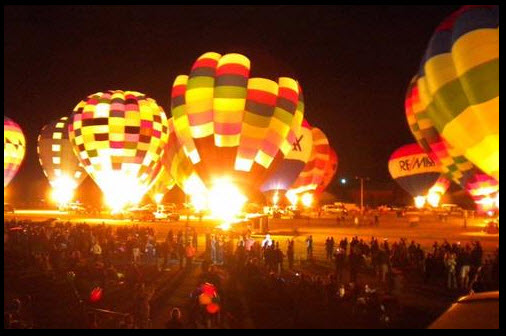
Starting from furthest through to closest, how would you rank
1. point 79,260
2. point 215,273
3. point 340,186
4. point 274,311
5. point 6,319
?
1. point 340,186
2. point 79,260
3. point 215,273
4. point 274,311
5. point 6,319

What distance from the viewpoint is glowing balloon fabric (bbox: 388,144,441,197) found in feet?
105

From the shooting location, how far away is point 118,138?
905 inches

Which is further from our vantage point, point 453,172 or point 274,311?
point 453,172

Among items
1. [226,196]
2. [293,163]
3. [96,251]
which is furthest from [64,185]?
[96,251]

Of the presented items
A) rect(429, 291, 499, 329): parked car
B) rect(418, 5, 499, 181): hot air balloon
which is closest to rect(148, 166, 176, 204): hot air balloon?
rect(418, 5, 499, 181): hot air balloon

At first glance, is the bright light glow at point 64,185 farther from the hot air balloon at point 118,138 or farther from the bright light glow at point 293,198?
the bright light glow at point 293,198

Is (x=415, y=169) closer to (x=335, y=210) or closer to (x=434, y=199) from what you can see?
(x=434, y=199)

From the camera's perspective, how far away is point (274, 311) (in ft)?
23.5

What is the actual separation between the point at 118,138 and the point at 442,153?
1315 centimetres

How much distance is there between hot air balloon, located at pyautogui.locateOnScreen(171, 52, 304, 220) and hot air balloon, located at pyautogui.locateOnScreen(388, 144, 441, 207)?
17.2m

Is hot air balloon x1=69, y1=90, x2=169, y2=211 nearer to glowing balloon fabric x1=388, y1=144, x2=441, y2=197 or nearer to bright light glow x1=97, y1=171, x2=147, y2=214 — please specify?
bright light glow x1=97, y1=171, x2=147, y2=214

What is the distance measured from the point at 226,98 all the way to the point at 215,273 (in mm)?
8924
